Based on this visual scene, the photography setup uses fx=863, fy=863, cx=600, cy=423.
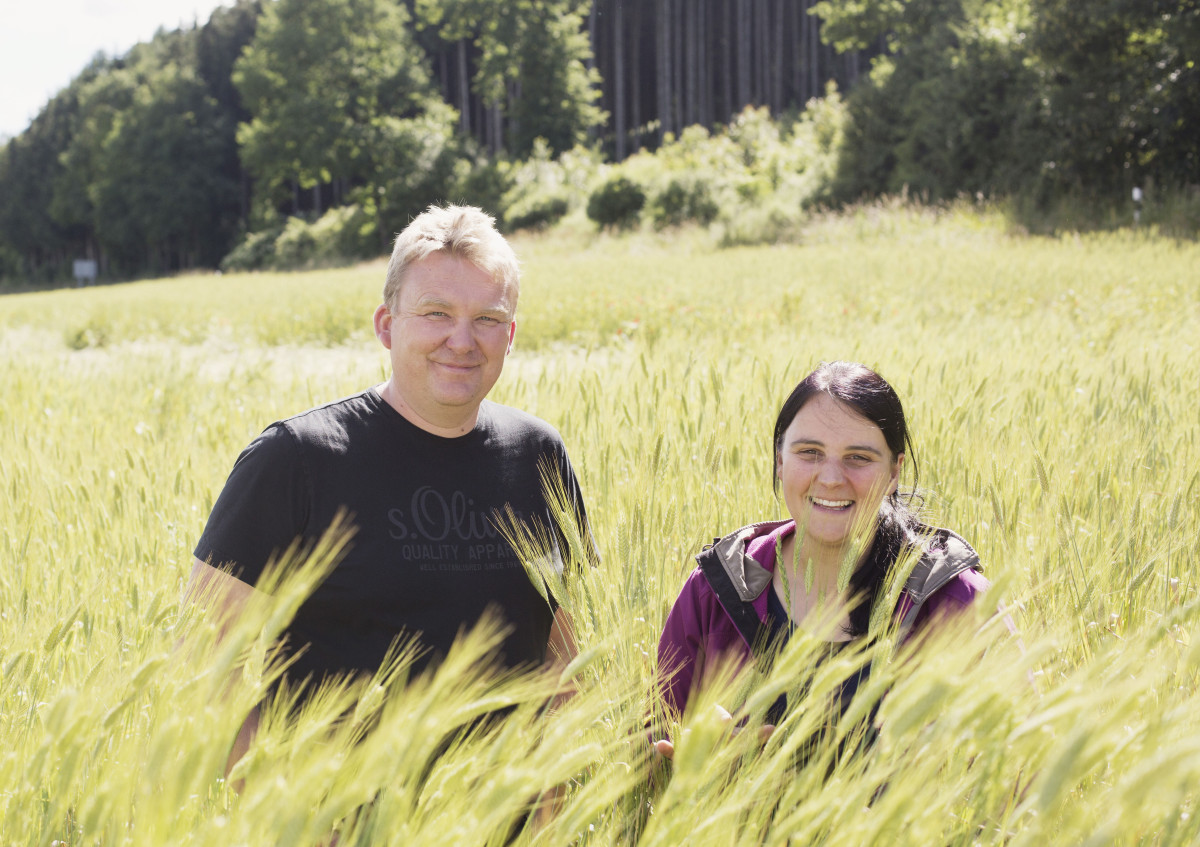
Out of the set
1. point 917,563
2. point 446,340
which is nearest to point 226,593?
point 446,340

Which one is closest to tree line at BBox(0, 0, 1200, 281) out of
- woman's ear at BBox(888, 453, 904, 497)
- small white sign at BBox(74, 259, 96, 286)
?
small white sign at BBox(74, 259, 96, 286)

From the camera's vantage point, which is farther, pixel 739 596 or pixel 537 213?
pixel 537 213

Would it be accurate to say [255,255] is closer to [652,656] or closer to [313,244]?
[313,244]

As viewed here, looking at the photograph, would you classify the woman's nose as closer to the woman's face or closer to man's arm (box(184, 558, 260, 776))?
the woman's face

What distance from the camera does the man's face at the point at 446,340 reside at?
1.90 metres

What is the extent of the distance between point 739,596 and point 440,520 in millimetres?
658

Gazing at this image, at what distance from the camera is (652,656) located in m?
1.40

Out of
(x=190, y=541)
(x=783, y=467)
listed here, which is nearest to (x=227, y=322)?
(x=190, y=541)

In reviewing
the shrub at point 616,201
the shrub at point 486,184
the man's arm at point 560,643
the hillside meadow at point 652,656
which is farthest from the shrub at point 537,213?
the man's arm at point 560,643

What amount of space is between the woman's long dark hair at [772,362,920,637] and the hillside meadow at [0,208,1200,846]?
0.21 m

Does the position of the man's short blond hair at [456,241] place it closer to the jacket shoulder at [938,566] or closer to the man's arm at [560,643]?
the man's arm at [560,643]

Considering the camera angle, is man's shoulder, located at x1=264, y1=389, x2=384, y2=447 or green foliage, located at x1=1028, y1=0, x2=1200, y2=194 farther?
green foliage, located at x1=1028, y1=0, x2=1200, y2=194

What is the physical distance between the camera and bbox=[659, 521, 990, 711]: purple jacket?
155cm

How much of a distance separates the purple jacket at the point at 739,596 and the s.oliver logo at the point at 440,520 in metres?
0.47
